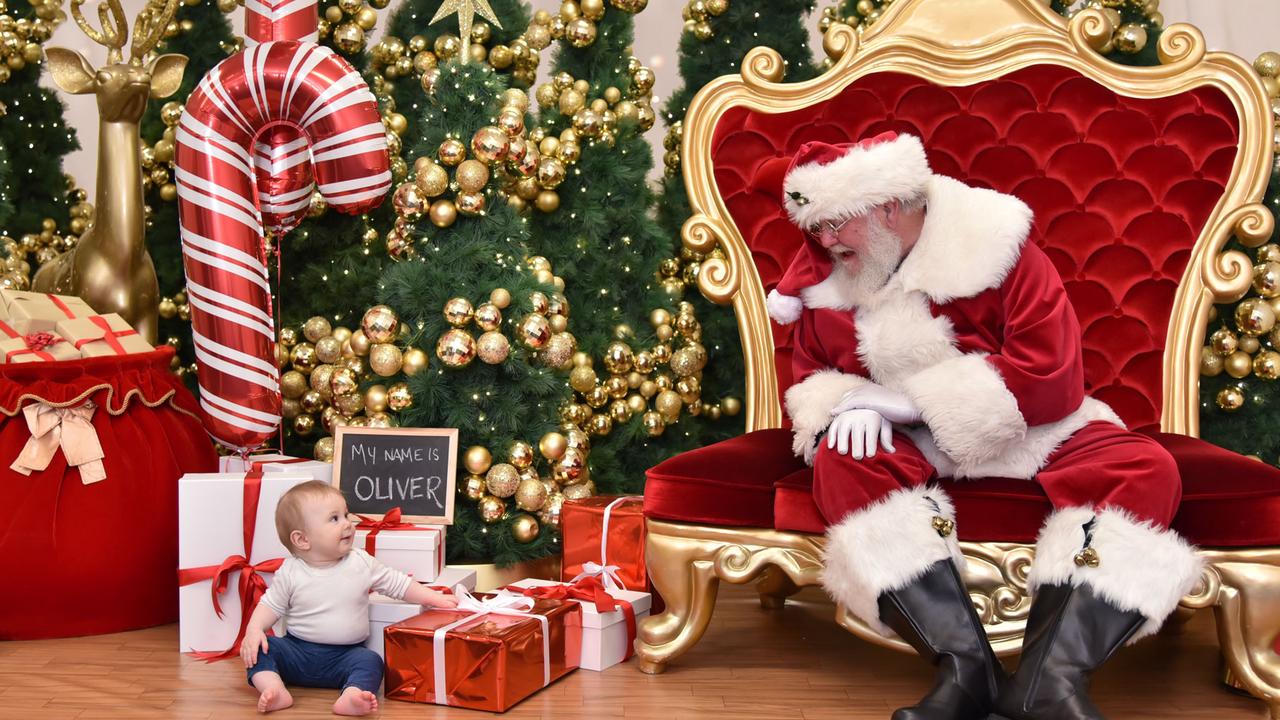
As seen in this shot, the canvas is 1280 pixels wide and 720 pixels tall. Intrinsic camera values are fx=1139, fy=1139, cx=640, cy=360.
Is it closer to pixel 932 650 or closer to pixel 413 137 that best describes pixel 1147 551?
pixel 932 650

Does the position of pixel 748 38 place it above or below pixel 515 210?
above

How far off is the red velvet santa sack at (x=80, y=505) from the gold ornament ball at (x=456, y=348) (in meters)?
0.74

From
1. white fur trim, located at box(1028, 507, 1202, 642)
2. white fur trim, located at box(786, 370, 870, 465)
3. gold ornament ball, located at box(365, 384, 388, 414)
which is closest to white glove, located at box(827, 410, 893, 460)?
white fur trim, located at box(786, 370, 870, 465)

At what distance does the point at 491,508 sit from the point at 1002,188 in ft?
→ 5.14

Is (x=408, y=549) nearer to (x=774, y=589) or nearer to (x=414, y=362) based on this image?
(x=414, y=362)

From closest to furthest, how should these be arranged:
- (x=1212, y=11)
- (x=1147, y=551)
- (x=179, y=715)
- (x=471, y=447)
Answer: (x=1147, y=551) → (x=179, y=715) → (x=471, y=447) → (x=1212, y=11)

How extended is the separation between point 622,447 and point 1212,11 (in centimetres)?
239

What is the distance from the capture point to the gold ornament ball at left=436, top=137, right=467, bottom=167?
2.92 m

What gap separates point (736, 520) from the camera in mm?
2361

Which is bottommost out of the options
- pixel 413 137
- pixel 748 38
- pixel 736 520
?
pixel 736 520

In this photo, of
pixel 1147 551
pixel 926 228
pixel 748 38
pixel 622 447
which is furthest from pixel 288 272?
pixel 1147 551

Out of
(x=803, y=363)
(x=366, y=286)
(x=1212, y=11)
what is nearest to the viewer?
(x=803, y=363)

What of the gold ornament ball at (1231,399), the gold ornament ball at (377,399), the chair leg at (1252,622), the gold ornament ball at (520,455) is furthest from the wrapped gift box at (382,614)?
the gold ornament ball at (1231,399)

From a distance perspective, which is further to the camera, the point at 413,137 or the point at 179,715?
the point at 413,137
